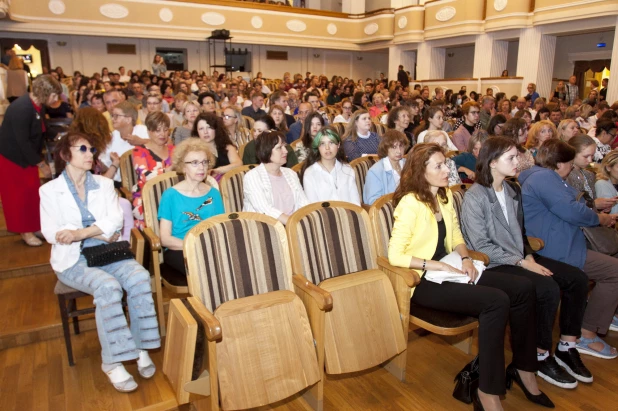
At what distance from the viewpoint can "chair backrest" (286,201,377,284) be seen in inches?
89.4

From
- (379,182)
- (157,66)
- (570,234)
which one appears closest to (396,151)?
(379,182)

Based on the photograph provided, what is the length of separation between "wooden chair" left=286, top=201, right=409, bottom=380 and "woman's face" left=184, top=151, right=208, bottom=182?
0.71 meters

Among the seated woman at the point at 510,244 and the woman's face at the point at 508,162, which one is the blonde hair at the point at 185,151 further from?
the woman's face at the point at 508,162

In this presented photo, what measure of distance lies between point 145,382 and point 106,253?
712 mm

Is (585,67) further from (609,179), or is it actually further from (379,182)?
(379,182)

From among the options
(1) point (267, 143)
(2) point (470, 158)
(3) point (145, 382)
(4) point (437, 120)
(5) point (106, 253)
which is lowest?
(3) point (145, 382)

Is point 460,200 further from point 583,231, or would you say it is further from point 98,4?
point 98,4

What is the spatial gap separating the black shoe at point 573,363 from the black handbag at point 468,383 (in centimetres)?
65

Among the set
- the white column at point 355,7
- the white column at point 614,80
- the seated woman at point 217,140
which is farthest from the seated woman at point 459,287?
the white column at point 355,7

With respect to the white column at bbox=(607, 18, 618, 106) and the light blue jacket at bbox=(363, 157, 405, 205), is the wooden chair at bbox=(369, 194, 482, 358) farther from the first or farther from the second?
the white column at bbox=(607, 18, 618, 106)

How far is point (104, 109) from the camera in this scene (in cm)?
595

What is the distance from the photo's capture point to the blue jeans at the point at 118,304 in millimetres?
2258

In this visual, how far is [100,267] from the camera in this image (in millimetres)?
2471

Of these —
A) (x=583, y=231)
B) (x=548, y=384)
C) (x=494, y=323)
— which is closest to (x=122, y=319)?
(x=494, y=323)
